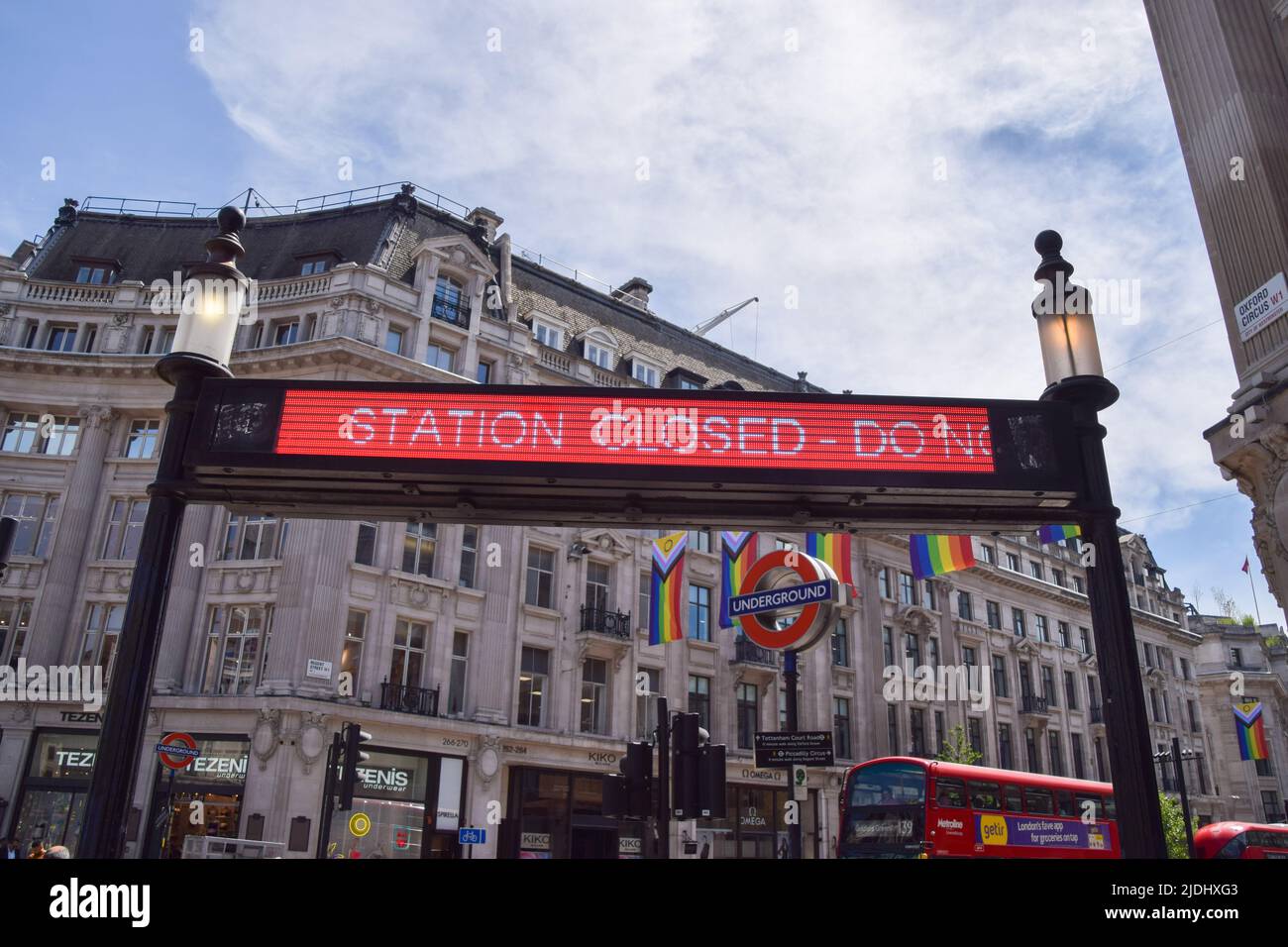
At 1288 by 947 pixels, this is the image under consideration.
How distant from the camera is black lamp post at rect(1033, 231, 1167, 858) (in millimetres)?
4590

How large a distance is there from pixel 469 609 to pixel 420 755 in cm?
534

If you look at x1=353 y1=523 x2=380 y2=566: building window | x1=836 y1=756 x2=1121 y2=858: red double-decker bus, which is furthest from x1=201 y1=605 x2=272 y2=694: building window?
x1=836 y1=756 x2=1121 y2=858: red double-decker bus

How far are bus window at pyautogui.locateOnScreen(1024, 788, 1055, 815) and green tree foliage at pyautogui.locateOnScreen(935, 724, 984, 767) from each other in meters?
17.1

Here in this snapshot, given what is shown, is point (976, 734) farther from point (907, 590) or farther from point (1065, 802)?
point (1065, 802)

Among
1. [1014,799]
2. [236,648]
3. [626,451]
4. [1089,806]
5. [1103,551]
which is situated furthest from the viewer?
[236,648]

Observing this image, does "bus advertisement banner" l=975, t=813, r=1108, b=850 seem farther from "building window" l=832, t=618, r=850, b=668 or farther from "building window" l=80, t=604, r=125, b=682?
"building window" l=80, t=604, r=125, b=682

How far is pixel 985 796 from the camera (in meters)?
22.3

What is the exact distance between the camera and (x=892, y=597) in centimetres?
4666

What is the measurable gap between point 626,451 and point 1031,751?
54130mm

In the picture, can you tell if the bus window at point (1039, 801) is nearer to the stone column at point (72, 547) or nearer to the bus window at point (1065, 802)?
the bus window at point (1065, 802)

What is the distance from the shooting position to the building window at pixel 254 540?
2889cm

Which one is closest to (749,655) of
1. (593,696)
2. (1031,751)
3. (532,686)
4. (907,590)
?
(593,696)
